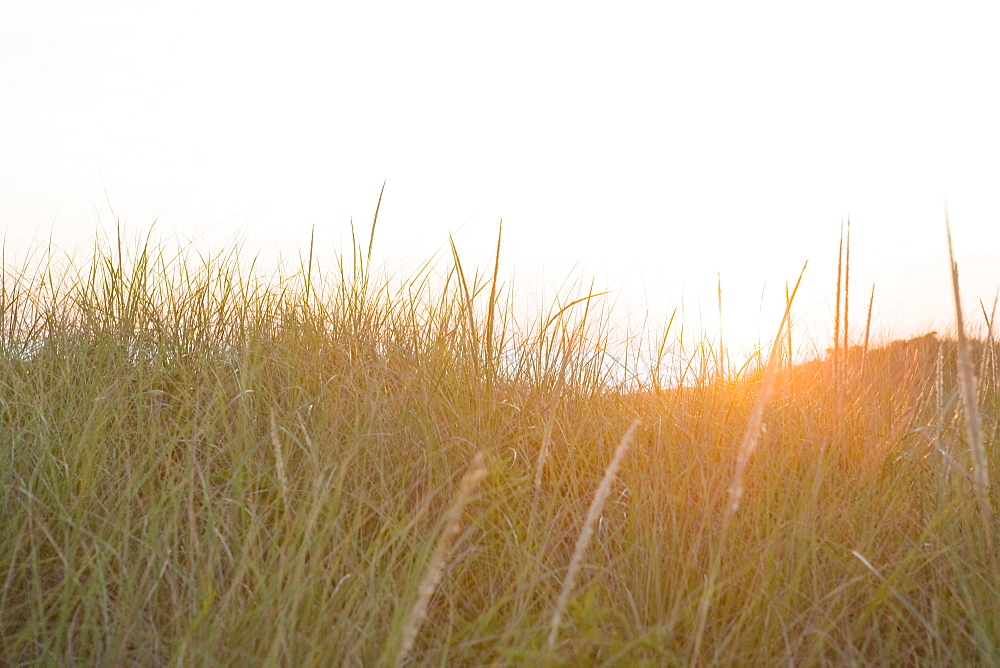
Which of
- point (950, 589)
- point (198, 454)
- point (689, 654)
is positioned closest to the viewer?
point (689, 654)

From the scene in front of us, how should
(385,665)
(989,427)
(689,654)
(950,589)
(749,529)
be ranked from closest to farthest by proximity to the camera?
(385,665)
(689,654)
(950,589)
(749,529)
(989,427)

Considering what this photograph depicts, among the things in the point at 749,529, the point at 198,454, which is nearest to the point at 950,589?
the point at 749,529

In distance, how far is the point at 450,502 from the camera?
6.70 feet

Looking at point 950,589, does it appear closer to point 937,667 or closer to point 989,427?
point 937,667

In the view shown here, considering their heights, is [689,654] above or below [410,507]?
below

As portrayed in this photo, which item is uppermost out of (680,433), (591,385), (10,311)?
(10,311)

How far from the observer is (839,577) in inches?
74.4

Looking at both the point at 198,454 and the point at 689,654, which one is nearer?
the point at 689,654

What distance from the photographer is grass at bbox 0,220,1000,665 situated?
160 centimetres

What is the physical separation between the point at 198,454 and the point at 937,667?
1.98m

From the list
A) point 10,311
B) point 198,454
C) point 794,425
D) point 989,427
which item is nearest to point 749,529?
point 794,425

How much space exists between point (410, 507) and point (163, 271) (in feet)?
6.14

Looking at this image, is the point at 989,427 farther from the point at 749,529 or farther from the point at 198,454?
the point at 198,454

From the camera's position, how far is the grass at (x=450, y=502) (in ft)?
5.26
